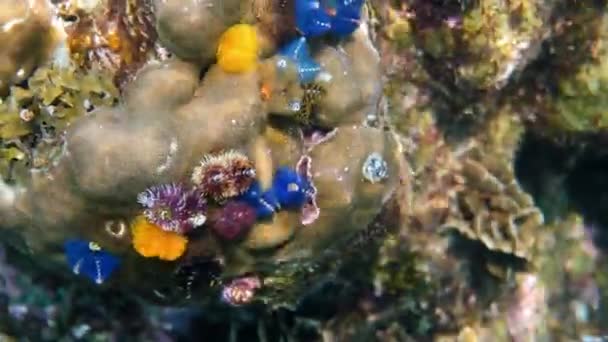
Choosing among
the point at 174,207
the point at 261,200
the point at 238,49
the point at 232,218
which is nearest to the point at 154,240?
the point at 174,207

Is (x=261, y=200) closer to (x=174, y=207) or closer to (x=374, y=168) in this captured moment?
(x=174, y=207)

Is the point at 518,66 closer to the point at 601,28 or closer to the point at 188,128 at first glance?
the point at 601,28

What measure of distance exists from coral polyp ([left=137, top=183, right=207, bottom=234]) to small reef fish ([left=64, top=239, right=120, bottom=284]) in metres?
0.44

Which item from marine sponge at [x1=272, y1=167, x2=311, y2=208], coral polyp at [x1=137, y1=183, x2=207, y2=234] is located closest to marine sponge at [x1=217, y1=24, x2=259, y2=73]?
marine sponge at [x1=272, y1=167, x2=311, y2=208]

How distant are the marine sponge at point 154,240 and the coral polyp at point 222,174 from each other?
0.99 ft

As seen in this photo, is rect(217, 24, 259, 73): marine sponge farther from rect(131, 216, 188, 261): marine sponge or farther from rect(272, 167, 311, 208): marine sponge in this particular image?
rect(131, 216, 188, 261): marine sponge

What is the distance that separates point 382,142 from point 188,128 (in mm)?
1202

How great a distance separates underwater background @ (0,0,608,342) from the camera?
3357 mm

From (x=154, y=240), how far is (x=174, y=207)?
0.76 ft

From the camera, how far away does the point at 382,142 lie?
154 inches

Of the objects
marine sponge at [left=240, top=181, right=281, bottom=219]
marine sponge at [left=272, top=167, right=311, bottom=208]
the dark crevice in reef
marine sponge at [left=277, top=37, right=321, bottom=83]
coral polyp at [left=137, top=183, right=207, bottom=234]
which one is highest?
the dark crevice in reef

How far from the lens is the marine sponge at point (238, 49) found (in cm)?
344

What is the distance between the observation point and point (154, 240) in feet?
11.2

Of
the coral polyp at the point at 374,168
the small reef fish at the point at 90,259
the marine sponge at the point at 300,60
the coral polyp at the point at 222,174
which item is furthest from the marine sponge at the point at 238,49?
the small reef fish at the point at 90,259
